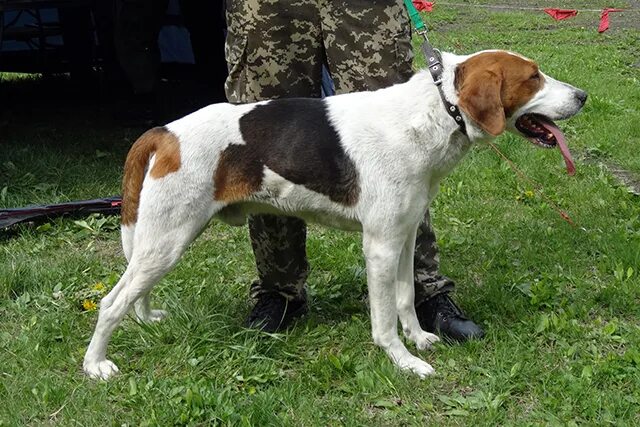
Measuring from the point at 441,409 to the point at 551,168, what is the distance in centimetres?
336

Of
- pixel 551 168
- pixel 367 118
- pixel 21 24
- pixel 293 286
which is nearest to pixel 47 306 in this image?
pixel 293 286

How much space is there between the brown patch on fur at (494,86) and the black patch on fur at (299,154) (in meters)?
0.55

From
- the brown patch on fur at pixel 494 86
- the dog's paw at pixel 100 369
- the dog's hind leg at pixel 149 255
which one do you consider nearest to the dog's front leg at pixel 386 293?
the brown patch on fur at pixel 494 86

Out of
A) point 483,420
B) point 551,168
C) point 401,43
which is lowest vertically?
point 551,168

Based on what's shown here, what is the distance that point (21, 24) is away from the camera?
928 cm

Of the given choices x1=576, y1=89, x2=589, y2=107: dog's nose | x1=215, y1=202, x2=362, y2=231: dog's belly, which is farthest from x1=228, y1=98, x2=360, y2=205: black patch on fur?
x1=576, y1=89, x2=589, y2=107: dog's nose

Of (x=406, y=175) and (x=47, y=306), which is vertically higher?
→ (x=406, y=175)

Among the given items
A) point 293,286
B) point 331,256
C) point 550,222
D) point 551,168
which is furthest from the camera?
point 551,168

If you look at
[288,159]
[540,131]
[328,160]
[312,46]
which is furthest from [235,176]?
[540,131]

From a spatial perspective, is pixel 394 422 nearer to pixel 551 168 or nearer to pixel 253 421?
pixel 253 421

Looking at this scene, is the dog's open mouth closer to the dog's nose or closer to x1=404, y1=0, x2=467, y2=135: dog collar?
the dog's nose

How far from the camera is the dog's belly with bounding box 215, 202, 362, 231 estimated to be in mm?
3557

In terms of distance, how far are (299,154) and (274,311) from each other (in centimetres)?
96

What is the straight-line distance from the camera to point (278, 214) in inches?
143
